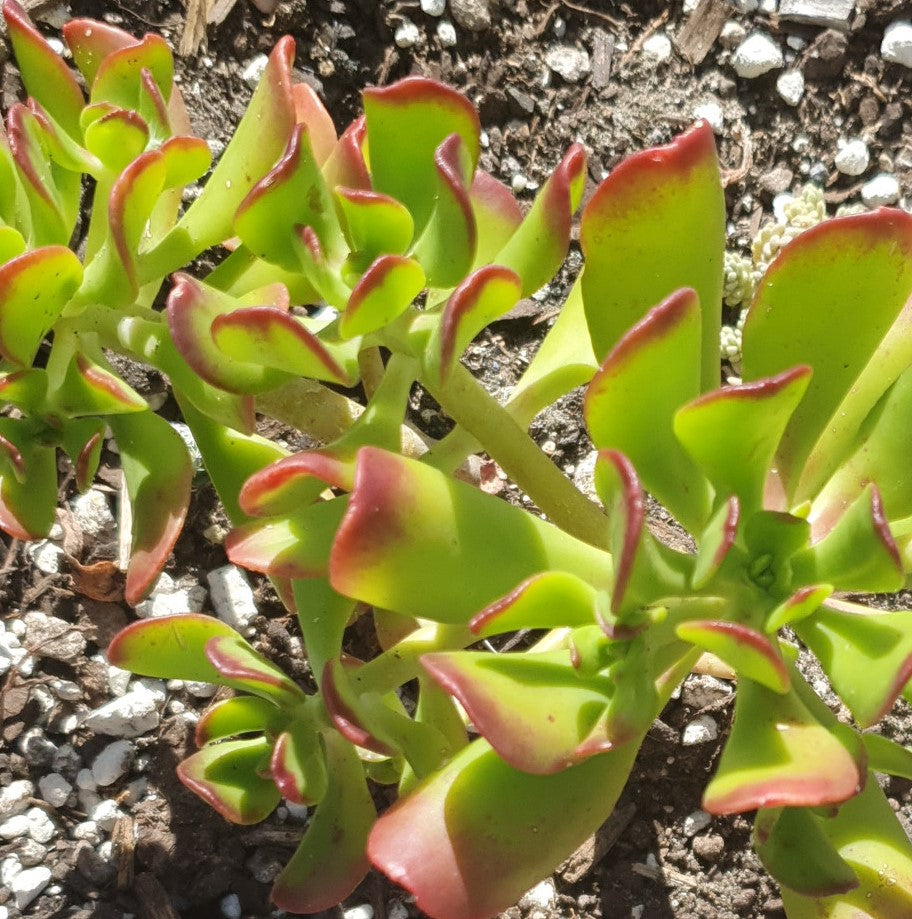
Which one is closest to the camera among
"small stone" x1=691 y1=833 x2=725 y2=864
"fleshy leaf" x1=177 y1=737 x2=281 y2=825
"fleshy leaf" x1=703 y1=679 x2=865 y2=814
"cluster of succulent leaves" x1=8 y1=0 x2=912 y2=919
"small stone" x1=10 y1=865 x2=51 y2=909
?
"fleshy leaf" x1=703 y1=679 x2=865 y2=814

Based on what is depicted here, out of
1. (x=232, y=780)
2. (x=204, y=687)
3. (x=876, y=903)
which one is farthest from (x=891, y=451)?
(x=204, y=687)

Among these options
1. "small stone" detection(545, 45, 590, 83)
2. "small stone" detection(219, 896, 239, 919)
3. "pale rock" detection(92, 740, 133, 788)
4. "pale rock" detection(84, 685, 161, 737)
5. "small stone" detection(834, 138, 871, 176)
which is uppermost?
"small stone" detection(834, 138, 871, 176)

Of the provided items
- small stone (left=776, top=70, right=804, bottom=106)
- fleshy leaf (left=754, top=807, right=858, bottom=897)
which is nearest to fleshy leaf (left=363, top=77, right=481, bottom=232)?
fleshy leaf (left=754, top=807, right=858, bottom=897)

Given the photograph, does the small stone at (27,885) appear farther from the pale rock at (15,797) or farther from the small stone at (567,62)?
the small stone at (567,62)

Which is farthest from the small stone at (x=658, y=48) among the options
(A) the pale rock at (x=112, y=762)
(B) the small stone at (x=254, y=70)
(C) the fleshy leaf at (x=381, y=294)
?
(A) the pale rock at (x=112, y=762)

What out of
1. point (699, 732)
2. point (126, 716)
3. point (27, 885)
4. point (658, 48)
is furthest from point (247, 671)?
point (658, 48)

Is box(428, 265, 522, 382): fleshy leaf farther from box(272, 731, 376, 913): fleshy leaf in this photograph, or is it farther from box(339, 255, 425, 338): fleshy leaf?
box(272, 731, 376, 913): fleshy leaf
